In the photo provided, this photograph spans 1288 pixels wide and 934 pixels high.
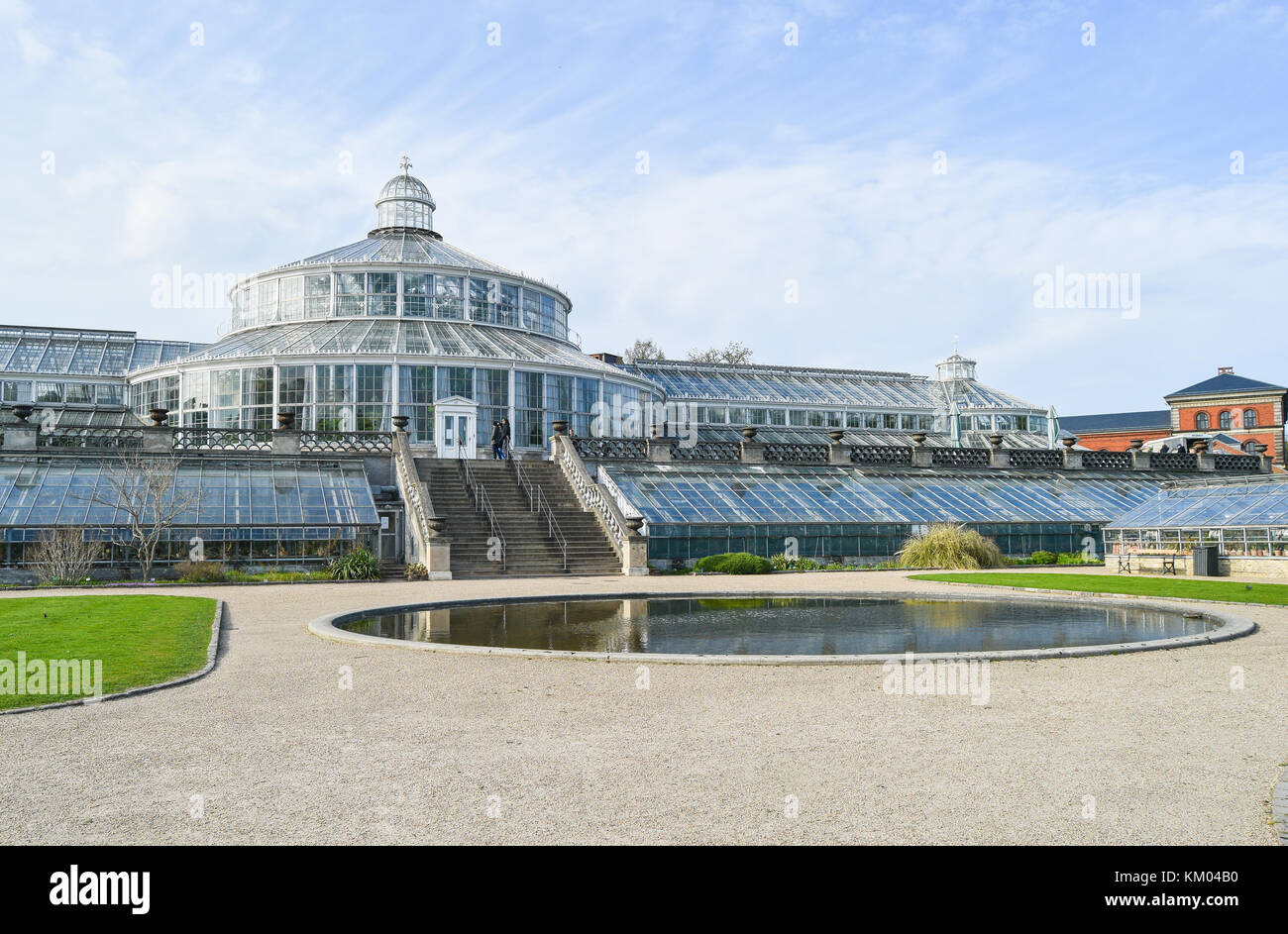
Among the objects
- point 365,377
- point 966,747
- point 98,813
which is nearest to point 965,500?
point 365,377

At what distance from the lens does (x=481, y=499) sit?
34406 mm

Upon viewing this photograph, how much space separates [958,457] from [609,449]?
18.0 metres

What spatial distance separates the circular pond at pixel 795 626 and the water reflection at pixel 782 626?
18 mm

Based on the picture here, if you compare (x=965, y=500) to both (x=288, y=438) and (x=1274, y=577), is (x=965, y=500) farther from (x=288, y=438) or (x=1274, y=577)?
(x=288, y=438)

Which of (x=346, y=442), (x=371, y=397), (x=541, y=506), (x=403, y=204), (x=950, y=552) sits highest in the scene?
(x=403, y=204)

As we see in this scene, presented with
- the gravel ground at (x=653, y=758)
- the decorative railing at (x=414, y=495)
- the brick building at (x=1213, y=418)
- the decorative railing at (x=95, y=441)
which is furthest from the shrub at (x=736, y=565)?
the brick building at (x=1213, y=418)

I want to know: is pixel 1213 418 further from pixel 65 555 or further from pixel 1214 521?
pixel 65 555

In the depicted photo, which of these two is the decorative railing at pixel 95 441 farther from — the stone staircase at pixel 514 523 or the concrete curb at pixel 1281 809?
the concrete curb at pixel 1281 809

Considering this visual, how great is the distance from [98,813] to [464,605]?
1463cm

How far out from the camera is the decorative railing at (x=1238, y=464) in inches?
2110

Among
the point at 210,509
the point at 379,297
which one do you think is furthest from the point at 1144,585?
the point at 379,297

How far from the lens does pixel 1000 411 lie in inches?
2685

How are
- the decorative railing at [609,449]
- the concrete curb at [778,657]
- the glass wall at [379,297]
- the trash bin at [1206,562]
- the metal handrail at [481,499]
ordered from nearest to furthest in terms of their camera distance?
the concrete curb at [778,657]
the trash bin at [1206,562]
the metal handrail at [481,499]
the decorative railing at [609,449]
the glass wall at [379,297]

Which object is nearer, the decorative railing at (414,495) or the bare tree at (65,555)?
the bare tree at (65,555)
